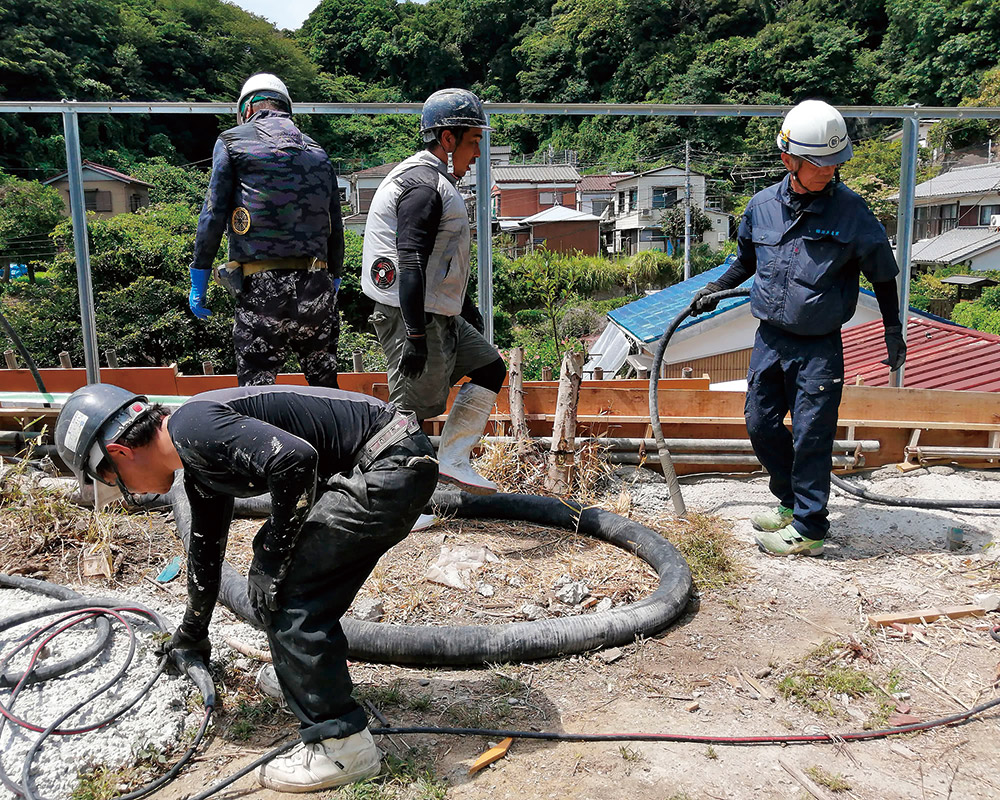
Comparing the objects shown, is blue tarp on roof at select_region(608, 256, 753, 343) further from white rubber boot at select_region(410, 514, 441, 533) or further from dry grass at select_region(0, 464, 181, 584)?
dry grass at select_region(0, 464, 181, 584)

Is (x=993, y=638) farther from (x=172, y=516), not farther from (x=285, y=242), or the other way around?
(x=172, y=516)

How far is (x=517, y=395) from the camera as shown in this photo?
464 cm

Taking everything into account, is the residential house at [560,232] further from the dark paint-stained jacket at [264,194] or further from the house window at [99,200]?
the dark paint-stained jacket at [264,194]

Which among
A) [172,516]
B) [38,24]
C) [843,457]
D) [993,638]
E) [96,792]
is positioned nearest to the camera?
[96,792]

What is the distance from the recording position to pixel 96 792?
2145mm

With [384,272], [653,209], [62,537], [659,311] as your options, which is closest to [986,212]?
[653,209]

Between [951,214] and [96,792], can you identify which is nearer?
[96,792]

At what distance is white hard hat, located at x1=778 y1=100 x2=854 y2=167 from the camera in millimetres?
3477

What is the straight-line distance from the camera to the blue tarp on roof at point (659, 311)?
13398 mm

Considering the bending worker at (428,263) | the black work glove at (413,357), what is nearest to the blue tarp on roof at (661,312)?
the bending worker at (428,263)

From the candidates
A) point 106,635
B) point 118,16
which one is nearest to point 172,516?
point 106,635

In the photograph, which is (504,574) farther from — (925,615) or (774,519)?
(925,615)

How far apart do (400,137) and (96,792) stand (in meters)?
8.66

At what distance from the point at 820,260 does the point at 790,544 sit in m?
1.37
